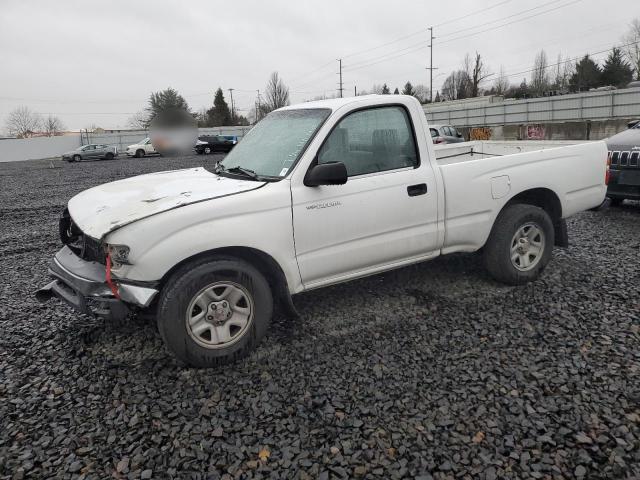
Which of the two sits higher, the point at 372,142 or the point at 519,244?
the point at 372,142

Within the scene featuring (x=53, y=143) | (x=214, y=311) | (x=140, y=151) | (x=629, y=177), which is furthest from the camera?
(x=53, y=143)

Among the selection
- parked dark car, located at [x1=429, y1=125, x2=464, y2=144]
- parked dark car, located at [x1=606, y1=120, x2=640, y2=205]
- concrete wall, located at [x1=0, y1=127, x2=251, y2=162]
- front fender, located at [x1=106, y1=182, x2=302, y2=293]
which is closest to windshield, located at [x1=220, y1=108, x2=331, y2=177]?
front fender, located at [x1=106, y1=182, x2=302, y2=293]

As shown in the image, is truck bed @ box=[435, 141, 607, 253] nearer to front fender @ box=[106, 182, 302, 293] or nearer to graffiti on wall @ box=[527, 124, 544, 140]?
front fender @ box=[106, 182, 302, 293]

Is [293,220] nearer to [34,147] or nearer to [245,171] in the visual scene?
[245,171]

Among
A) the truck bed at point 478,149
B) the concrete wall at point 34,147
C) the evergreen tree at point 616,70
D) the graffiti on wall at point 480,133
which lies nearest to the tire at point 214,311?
the truck bed at point 478,149

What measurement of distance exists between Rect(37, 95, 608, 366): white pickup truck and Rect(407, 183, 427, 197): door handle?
13 millimetres

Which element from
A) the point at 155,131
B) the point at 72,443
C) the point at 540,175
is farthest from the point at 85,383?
the point at 155,131

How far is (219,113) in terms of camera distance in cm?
5991

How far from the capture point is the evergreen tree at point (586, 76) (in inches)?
2074

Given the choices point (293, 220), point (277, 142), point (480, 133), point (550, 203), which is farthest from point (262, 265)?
point (480, 133)

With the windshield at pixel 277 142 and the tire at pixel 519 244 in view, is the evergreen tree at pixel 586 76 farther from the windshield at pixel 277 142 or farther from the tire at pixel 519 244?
the windshield at pixel 277 142

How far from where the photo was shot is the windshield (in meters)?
3.71

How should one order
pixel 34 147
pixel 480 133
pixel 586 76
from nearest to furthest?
pixel 480 133 < pixel 34 147 < pixel 586 76

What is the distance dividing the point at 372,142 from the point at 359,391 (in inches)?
80.1
